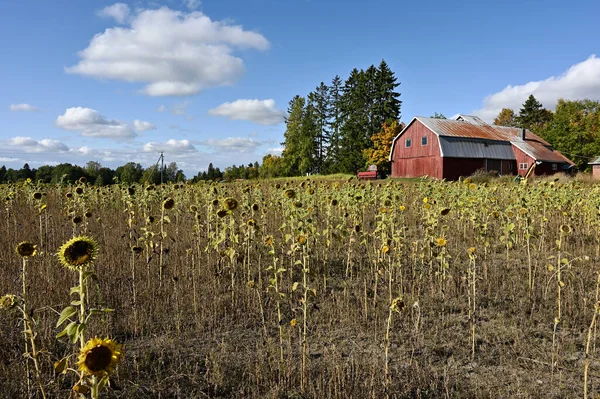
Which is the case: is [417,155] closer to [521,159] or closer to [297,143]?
[521,159]

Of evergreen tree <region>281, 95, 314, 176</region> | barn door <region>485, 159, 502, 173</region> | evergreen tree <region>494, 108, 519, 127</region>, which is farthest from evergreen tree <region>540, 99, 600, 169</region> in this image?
evergreen tree <region>281, 95, 314, 176</region>

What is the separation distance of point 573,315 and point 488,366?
1579 mm

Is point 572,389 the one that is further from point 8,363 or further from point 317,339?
point 8,363

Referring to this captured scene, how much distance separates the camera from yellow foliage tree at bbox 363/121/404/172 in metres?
46.2

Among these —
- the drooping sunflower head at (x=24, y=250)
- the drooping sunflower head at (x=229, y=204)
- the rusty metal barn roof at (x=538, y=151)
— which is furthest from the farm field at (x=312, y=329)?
the rusty metal barn roof at (x=538, y=151)

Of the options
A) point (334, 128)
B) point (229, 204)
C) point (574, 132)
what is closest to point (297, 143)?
point (334, 128)

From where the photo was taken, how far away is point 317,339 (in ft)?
11.8

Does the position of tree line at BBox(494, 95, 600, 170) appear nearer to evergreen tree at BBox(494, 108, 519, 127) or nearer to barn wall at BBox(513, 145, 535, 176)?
evergreen tree at BBox(494, 108, 519, 127)

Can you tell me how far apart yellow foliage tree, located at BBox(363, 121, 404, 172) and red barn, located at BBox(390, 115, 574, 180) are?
6694 millimetres

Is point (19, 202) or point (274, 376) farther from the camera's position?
point (19, 202)

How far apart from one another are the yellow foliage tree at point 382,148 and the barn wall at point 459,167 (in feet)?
41.2

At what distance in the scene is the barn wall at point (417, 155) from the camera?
33875 mm

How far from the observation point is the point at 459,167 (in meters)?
33.9

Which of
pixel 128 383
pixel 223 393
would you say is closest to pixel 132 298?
pixel 128 383
